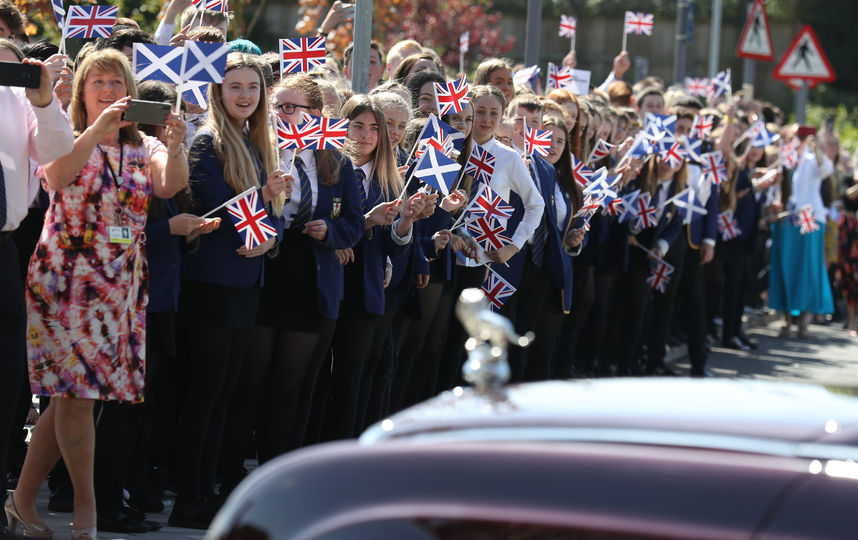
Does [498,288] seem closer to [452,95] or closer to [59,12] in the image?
[452,95]

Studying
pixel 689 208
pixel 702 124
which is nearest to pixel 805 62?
pixel 702 124

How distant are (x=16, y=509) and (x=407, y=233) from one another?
2592 millimetres

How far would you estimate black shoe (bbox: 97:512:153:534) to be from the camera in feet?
19.8

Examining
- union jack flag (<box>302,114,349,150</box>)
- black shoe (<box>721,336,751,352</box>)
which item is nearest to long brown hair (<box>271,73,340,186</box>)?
union jack flag (<box>302,114,349,150</box>)

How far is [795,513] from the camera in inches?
88.6

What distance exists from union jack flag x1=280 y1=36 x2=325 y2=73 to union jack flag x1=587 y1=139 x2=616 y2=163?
366cm

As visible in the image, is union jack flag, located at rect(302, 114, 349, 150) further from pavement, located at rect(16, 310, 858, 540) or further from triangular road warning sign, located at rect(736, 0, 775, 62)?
triangular road warning sign, located at rect(736, 0, 775, 62)

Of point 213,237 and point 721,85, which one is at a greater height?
point 721,85

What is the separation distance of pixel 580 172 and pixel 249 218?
451 centimetres

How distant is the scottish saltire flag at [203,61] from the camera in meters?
6.21

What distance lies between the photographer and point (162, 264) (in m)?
6.04

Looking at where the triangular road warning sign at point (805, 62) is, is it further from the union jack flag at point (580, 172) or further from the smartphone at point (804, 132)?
the union jack flag at point (580, 172)

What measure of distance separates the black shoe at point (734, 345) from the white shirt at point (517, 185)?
738 cm

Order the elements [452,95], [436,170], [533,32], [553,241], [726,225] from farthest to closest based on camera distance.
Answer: [726,225], [533,32], [553,241], [452,95], [436,170]
